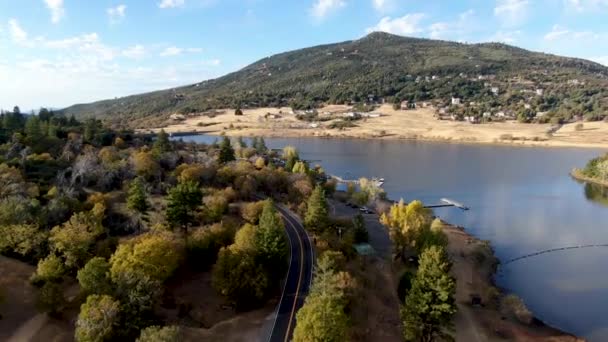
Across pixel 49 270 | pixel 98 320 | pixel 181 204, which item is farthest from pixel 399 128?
pixel 98 320

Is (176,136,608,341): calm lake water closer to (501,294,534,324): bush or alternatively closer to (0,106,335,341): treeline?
(501,294,534,324): bush

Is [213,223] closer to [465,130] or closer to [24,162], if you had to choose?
[24,162]

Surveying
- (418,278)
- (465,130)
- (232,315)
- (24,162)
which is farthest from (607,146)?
(24,162)

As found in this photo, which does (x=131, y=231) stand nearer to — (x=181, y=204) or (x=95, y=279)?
(x=181, y=204)

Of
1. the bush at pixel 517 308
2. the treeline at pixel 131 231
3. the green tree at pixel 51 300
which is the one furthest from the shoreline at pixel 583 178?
the green tree at pixel 51 300

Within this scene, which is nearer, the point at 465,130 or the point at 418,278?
the point at 418,278

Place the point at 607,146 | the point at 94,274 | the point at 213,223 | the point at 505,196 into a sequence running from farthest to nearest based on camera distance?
the point at 607,146 < the point at 505,196 < the point at 213,223 < the point at 94,274
